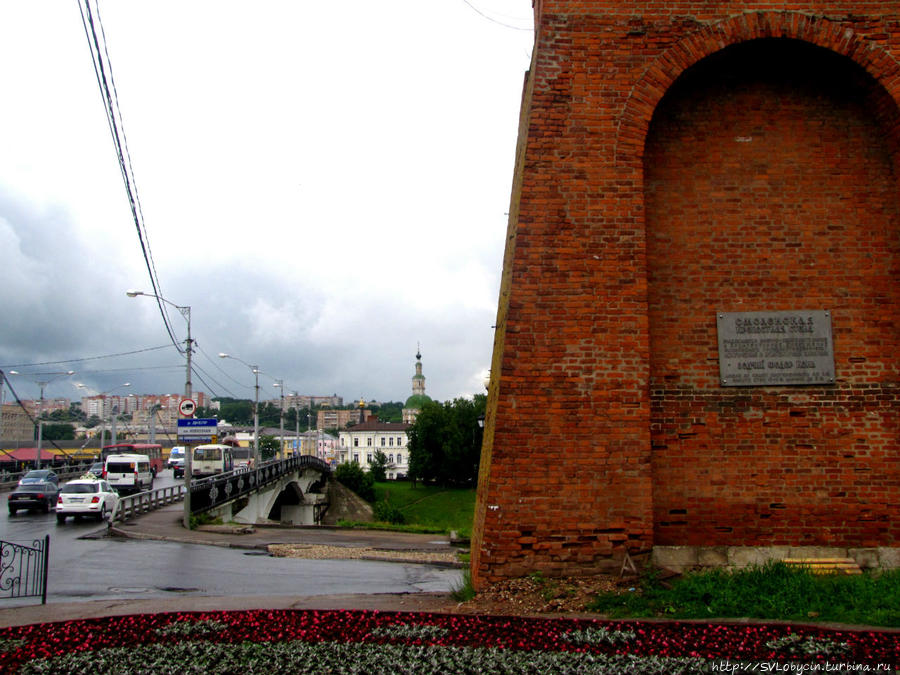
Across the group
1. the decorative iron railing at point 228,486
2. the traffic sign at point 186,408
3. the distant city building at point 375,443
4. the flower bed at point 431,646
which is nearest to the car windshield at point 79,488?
the decorative iron railing at point 228,486

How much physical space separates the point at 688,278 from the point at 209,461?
1797 inches

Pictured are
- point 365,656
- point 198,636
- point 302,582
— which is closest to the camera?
point 365,656

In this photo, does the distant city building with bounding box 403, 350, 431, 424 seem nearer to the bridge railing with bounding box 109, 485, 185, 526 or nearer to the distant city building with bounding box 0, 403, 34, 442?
the distant city building with bounding box 0, 403, 34, 442

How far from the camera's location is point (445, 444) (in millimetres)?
82500

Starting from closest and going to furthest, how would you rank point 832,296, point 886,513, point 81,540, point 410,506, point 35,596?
point 886,513, point 832,296, point 35,596, point 81,540, point 410,506

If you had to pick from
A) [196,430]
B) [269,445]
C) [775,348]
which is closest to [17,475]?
[196,430]

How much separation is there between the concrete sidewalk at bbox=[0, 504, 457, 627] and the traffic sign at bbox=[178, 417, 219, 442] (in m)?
2.66

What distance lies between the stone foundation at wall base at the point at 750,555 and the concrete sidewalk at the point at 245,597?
234cm

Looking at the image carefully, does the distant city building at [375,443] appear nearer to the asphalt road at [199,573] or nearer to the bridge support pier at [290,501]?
the bridge support pier at [290,501]

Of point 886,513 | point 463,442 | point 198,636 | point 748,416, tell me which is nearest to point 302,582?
point 198,636

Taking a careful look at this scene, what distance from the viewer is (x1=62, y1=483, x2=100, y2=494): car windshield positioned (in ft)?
77.0

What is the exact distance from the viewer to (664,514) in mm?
7816

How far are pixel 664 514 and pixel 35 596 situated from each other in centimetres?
834

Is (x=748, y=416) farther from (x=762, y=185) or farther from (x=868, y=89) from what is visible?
(x=868, y=89)
